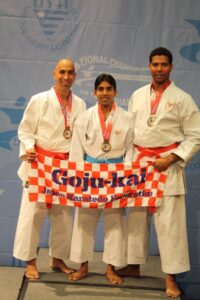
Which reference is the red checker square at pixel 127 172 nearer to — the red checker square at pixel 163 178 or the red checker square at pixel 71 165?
the red checker square at pixel 163 178

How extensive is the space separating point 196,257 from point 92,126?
185 cm

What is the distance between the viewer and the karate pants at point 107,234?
3086 millimetres

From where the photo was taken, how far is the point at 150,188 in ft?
10.1

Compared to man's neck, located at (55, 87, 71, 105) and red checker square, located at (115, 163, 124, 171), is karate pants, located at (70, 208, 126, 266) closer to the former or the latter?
red checker square, located at (115, 163, 124, 171)

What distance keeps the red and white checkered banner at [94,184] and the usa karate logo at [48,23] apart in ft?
4.11

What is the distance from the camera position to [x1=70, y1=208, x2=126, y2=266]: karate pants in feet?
10.1

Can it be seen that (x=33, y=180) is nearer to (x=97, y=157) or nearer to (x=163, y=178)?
(x=97, y=157)

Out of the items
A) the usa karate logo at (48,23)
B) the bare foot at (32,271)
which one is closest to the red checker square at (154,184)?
the bare foot at (32,271)

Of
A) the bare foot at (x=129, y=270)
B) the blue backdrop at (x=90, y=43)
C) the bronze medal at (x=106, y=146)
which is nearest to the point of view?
the bronze medal at (x=106, y=146)

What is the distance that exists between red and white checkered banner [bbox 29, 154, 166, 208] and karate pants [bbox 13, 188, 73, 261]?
130mm

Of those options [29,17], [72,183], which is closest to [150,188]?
→ [72,183]

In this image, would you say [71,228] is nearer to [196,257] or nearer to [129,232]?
[129,232]

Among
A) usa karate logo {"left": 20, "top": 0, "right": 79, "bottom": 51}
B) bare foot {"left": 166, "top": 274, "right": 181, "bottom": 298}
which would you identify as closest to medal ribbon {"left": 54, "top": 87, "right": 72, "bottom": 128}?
usa karate logo {"left": 20, "top": 0, "right": 79, "bottom": 51}

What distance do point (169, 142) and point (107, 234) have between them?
0.79 m
